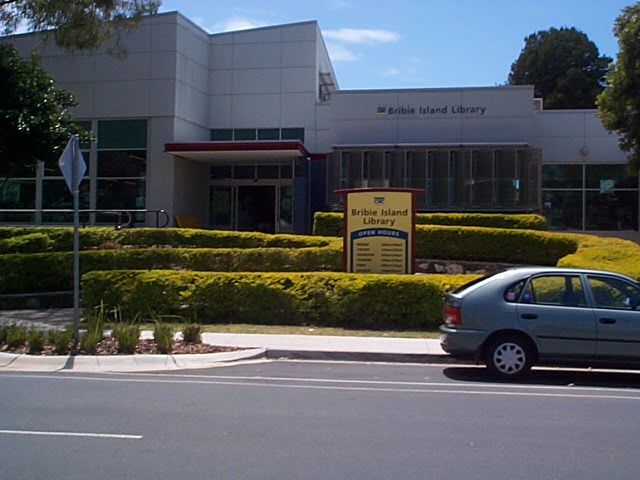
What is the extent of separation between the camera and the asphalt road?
5.83 meters

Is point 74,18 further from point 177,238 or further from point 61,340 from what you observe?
point 61,340

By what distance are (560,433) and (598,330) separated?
293cm

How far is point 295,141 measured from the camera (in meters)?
25.5

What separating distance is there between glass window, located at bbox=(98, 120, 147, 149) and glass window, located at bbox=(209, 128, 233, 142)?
11.6ft

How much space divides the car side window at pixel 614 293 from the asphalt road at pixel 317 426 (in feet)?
3.61

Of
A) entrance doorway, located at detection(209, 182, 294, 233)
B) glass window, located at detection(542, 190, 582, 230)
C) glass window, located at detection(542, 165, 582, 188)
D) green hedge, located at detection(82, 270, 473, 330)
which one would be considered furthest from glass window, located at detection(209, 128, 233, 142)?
green hedge, located at detection(82, 270, 473, 330)

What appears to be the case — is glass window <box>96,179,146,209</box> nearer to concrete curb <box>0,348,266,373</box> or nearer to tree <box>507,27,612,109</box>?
concrete curb <box>0,348,266,373</box>

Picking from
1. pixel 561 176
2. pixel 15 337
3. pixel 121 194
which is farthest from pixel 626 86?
pixel 121 194

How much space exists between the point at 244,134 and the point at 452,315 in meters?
20.9

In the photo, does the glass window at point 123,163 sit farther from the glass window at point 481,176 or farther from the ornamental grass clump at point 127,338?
the ornamental grass clump at point 127,338

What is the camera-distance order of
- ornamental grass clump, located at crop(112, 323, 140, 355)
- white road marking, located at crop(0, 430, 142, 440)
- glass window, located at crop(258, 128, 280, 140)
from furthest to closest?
glass window, located at crop(258, 128, 280, 140) < ornamental grass clump, located at crop(112, 323, 140, 355) < white road marking, located at crop(0, 430, 142, 440)

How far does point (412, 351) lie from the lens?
11445mm

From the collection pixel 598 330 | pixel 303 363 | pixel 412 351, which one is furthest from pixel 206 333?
pixel 598 330

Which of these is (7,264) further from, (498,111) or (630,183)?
(630,183)
